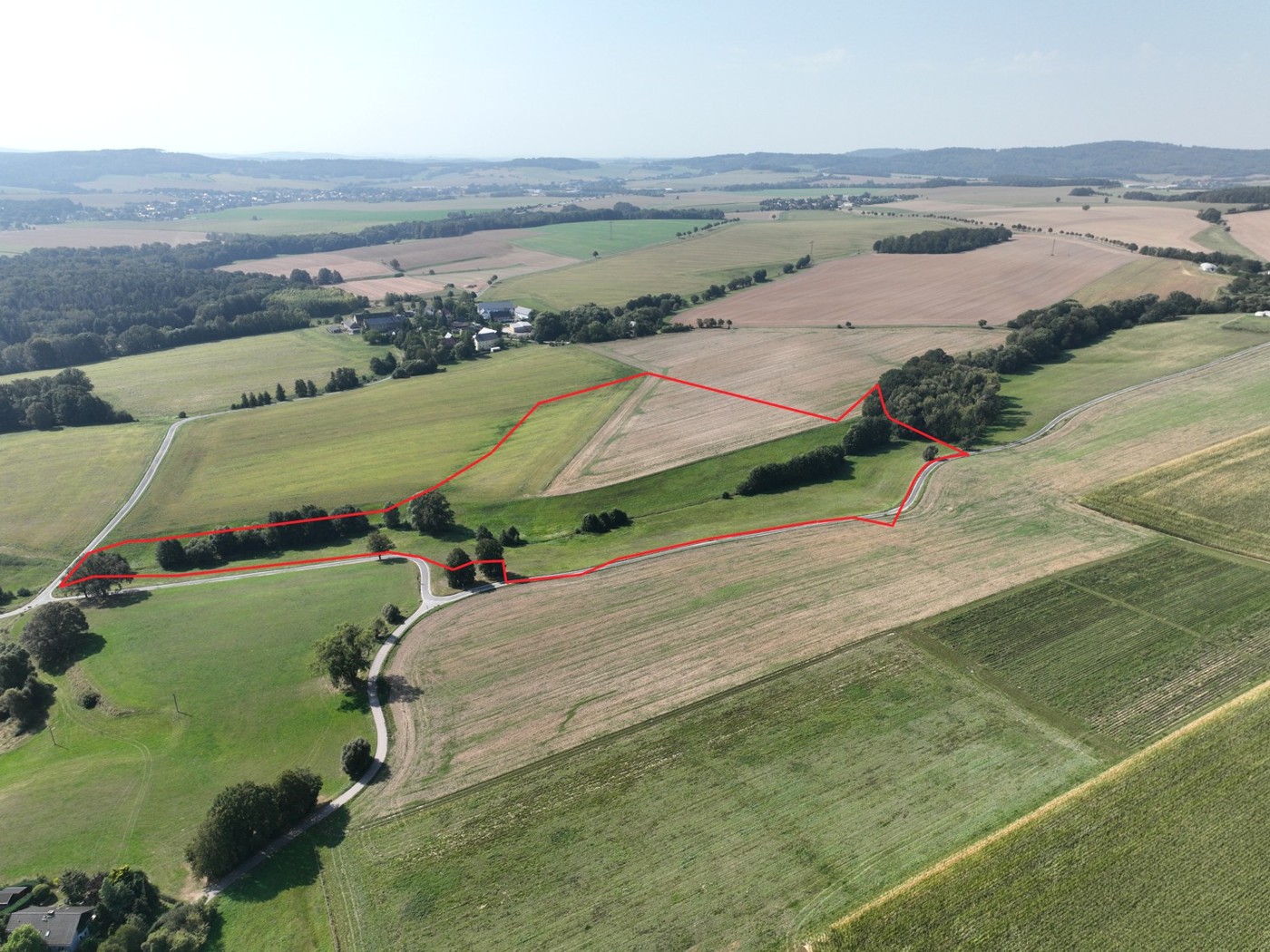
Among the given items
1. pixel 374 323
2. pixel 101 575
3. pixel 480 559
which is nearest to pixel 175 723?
pixel 101 575

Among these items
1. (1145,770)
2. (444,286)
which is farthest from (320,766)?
(444,286)

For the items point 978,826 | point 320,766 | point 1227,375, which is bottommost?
point 320,766

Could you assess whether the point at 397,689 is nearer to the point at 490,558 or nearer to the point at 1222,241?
the point at 490,558

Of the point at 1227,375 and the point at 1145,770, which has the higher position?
the point at 1227,375

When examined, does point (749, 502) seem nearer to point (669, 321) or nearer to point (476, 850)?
point (476, 850)

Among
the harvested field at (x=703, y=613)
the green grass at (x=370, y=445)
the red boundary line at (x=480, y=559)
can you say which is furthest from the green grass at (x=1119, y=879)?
the green grass at (x=370, y=445)

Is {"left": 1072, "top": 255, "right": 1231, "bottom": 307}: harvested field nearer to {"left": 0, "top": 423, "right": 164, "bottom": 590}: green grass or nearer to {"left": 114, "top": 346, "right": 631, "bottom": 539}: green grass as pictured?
{"left": 114, "top": 346, "right": 631, "bottom": 539}: green grass
